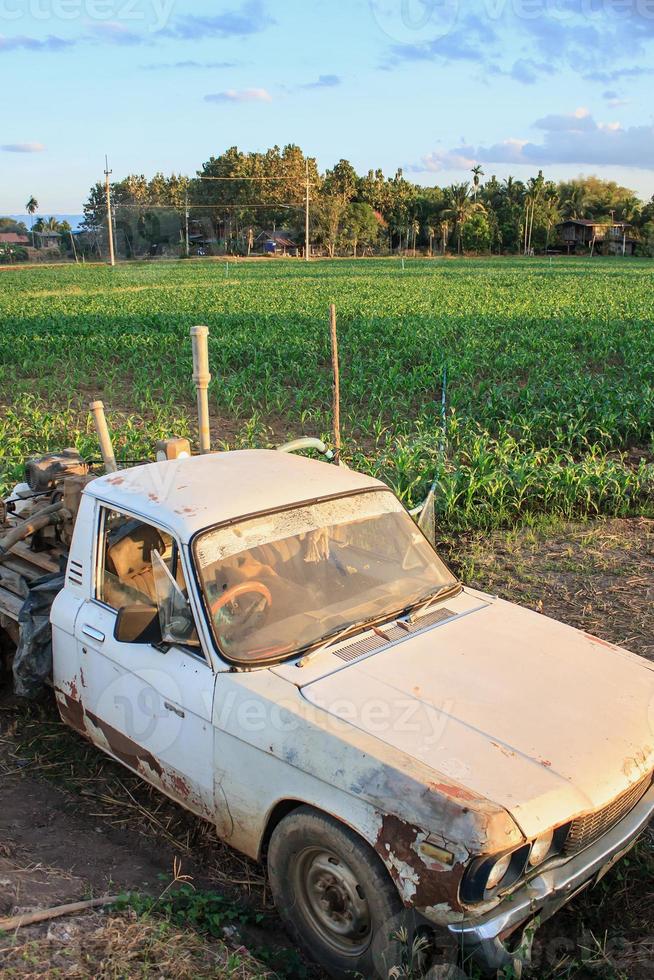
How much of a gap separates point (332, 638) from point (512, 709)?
80 centimetres

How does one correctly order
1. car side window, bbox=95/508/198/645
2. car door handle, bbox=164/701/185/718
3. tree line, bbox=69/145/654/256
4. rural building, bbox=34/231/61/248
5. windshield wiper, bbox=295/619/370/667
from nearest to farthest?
windshield wiper, bbox=295/619/370/667 → car door handle, bbox=164/701/185/718 → car side window, bbox=95/508/198/645 → tree line, bbox=69/145/654/256 → rural building, bbox=34/231/61/248

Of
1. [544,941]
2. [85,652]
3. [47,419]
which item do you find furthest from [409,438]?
[544,941]

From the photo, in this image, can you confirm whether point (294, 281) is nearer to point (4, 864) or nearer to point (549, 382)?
point (549, 382)

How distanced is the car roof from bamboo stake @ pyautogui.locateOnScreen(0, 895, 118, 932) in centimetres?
141

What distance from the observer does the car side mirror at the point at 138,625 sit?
10.9ft

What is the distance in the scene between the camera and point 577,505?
26.3ft

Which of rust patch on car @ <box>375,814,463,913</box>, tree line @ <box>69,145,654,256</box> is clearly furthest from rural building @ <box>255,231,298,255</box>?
rust patch on car @ <box>375,814,463,913</box>

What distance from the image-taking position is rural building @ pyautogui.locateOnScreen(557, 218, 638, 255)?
91.1 metres

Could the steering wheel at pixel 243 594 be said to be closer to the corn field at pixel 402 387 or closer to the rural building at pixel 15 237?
the corn field at pixel 402 387

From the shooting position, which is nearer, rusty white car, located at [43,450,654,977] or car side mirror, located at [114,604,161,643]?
rusty white car, located at [43,450,654,977]

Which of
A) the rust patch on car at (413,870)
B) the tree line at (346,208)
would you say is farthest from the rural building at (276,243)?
the rust patch on car at (413,870)

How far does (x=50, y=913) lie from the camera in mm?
2775

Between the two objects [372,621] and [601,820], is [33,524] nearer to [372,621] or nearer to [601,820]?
[372,621]

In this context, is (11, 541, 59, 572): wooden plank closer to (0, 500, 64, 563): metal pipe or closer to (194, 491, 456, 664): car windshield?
(0, 500, 64, 563): metal pipe
